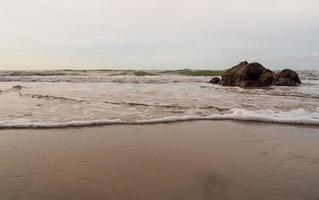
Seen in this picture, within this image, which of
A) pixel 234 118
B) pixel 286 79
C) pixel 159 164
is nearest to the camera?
pixel 159 164

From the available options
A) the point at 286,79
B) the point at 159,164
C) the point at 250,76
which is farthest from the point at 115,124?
the point at 286,79

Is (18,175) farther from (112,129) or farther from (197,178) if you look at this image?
(112,129)

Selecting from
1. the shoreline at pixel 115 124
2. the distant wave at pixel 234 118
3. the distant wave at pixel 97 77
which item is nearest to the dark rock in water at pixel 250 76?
the distant wave at pixel 97 77

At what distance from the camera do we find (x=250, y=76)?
2434 centimetres

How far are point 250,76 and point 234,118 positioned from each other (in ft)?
52.1

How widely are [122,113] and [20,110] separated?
2.75 metres

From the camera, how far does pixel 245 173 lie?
468 centimetres

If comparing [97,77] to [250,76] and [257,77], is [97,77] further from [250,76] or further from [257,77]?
[257,77]

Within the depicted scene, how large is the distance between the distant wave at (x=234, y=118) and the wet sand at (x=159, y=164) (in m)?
0.47

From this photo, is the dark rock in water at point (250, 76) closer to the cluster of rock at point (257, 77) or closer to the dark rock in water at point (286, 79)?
the cluster of rock at point (257, 77)

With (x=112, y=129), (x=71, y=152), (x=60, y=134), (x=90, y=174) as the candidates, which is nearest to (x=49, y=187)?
(x=90, y=174)

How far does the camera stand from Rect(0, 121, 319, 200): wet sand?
13.2 feet

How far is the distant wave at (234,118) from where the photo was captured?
7918mm

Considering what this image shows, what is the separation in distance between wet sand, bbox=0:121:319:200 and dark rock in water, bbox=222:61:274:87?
16574 millimetres
